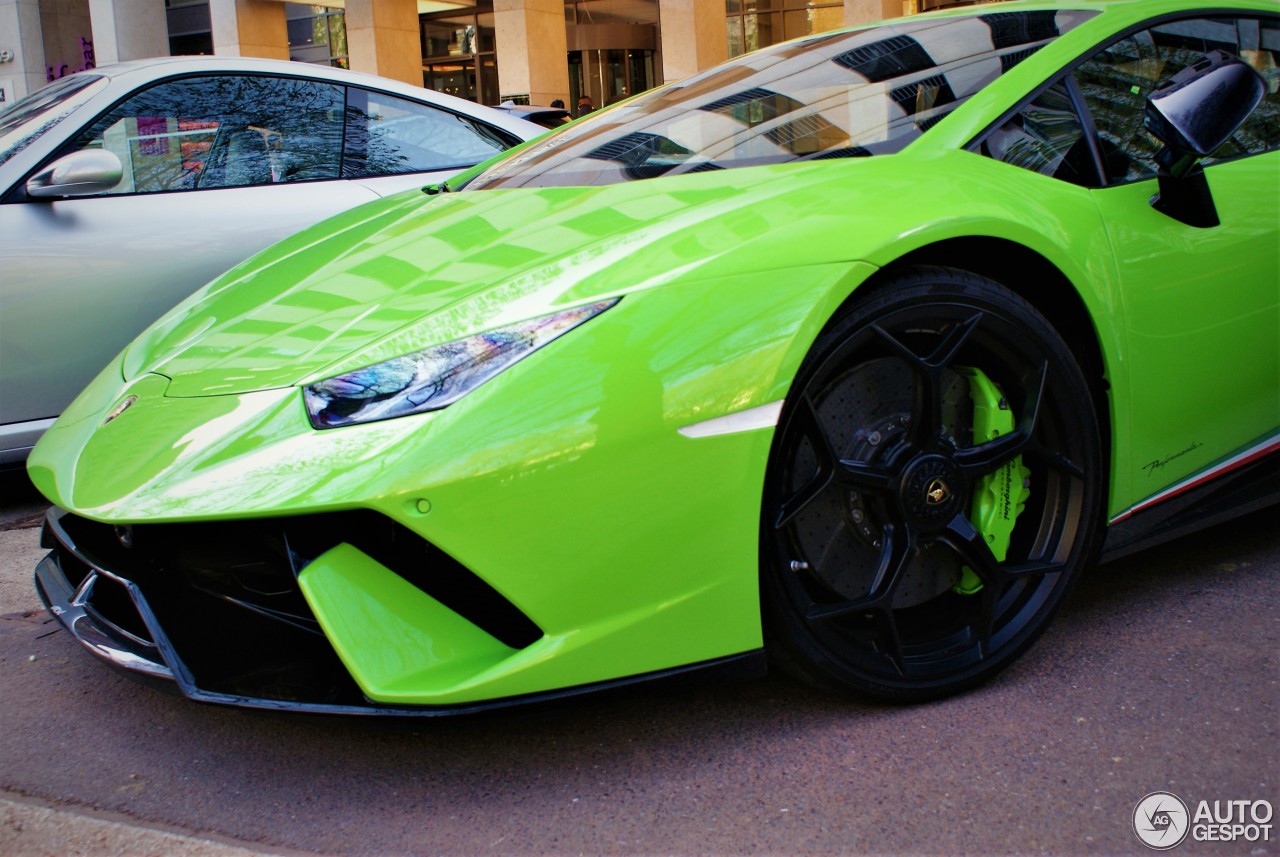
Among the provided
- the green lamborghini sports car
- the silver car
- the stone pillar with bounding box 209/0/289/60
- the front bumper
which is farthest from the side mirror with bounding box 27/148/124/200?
the stone pillar with bounding box 209/0/289/60

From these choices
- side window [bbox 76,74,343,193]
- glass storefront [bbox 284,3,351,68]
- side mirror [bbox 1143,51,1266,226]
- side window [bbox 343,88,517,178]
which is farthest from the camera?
glass storefront [bbox 284,3,351,68]

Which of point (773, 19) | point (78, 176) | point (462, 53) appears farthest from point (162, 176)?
point (462, 53)

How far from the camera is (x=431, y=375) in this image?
6.07 feet

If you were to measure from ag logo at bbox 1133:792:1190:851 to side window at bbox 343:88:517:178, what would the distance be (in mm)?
3367

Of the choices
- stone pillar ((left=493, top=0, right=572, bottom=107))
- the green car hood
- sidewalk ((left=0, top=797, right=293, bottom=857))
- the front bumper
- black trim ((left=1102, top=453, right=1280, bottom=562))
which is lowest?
sidewalk ((left=0, top=797, right=293, bottom=857))

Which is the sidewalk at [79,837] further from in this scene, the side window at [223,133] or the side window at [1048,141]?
the side window at [223,133]

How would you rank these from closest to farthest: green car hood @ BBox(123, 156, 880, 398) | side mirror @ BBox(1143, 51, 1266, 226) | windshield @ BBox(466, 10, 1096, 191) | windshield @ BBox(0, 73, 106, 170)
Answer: green car hood @ BBox(123, 156, 880, 398) < side mirror @ BBox(1143, 51, 1266, 226) < windshield @ BBox(466, 10, 1096, 191) < windshield @ BBox(0, 73, 106, 170)

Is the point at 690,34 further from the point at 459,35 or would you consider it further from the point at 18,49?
the point at 18,49

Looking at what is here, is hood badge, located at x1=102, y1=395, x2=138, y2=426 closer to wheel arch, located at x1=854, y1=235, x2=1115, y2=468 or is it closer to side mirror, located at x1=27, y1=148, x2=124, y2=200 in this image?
wheel arch, located at x1=854, y1=235, x2=1115, y2=468

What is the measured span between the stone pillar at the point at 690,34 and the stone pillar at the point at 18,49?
12.8m

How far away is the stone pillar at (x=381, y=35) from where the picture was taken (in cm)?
1789

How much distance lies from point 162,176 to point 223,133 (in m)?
0.28

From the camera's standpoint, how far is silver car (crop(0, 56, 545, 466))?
367cm

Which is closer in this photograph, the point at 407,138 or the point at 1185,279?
the point at 1185,279
